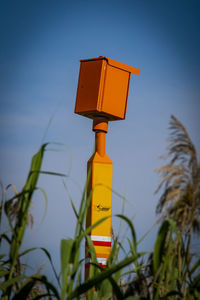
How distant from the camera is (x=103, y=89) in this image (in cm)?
429

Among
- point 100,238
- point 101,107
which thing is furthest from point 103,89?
point 100,238

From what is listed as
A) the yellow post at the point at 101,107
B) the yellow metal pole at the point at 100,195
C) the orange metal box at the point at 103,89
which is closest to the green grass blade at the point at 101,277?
the yellow metal pole at the point at 100,195

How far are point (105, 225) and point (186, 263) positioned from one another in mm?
2746

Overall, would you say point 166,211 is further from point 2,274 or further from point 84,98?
point 84,98

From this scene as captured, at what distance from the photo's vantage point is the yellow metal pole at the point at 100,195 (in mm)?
3992

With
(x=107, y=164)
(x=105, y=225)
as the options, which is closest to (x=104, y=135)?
(x=107, y=164)

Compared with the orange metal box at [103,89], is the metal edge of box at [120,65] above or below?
above

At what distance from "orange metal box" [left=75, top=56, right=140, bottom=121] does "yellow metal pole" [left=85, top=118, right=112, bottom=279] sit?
0.14 m

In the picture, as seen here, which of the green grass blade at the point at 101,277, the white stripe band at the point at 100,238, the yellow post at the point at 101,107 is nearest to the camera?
the green grass blade at the point at 101,277

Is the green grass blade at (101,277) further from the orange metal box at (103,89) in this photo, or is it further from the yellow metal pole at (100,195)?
the orange metal box at (103,89)

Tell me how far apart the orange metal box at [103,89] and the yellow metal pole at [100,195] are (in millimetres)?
141

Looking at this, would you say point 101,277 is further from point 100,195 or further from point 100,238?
point 100,195

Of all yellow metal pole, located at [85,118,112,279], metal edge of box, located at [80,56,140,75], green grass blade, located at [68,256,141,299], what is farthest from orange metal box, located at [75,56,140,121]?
green grass blade, located at [68,256,141,299]

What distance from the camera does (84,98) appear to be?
14.4ft
